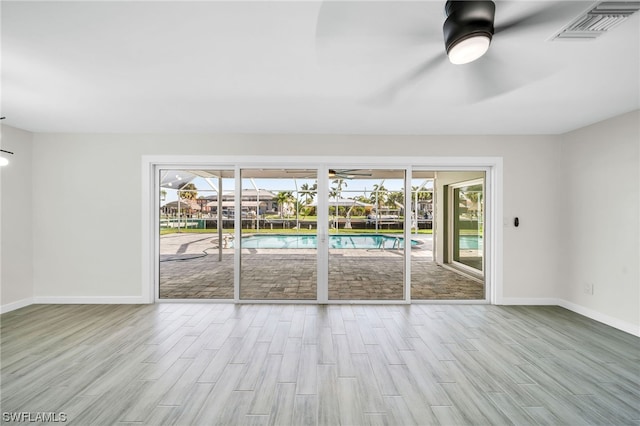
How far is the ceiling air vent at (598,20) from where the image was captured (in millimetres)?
1557

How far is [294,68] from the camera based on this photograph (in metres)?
2.35

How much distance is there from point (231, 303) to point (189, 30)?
11.7 feet

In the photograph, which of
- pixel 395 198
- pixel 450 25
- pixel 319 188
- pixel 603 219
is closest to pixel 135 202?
pixel 319 188

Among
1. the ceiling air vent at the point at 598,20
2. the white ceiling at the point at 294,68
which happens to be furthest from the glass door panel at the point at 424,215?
the ceiling air vent at the point at 598,20

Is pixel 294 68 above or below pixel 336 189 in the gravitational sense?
above

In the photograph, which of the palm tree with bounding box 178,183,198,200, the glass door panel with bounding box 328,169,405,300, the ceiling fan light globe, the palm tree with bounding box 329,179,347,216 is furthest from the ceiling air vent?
the palm tree with bounding box 178,183,198,200

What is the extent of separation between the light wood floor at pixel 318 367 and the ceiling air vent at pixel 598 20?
8.15 ft

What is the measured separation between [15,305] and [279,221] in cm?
383

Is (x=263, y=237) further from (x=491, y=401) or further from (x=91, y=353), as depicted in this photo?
(x=491, y=401)

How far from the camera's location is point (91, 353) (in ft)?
9.36

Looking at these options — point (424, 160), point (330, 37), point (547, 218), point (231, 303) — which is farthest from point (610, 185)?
point (231, 303)

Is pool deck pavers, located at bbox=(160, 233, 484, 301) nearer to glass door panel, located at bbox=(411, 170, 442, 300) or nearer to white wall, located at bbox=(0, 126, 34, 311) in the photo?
glass door panel, located at bbox=(411, 170, 442, 300)

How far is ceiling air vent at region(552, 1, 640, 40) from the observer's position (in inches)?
61.3

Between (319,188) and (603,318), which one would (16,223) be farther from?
(603,318)
